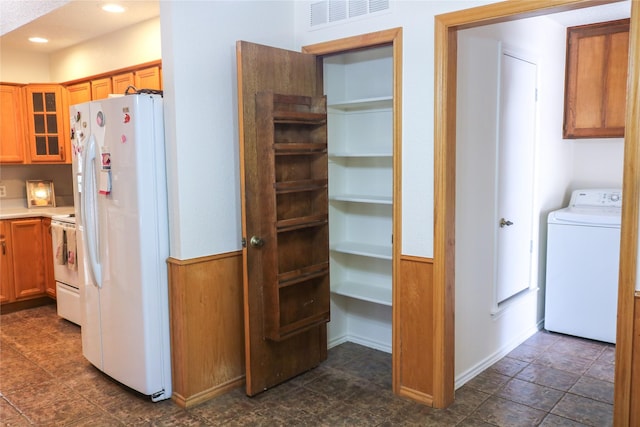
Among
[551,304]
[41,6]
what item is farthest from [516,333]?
[41,6]

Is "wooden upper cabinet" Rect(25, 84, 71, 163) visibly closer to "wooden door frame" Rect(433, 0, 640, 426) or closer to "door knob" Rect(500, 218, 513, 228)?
"wooden door frame" Rect(433, 0, 640, 426)

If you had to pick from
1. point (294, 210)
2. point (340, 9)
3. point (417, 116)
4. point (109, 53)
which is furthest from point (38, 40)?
point (417, 116)

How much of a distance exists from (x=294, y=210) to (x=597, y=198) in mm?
2574

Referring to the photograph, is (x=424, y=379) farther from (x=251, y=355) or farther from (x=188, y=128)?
(x=188, y=128)

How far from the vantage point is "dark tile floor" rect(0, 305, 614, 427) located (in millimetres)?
2787

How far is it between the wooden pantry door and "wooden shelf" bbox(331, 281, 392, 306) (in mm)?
304

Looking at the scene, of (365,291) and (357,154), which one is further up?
(357,154)

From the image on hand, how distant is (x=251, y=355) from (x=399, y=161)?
Result: 1.39 metres

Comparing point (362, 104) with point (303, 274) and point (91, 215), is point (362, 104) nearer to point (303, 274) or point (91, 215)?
point (303, 274)

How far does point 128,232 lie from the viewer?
116 inches

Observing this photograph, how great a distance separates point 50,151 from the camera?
5.16 meters

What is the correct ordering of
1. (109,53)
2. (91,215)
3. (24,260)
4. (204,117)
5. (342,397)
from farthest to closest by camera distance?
1. (24,260)
2. (109,53)
3. (91,215)
4. (342,397)
5. (204,117)

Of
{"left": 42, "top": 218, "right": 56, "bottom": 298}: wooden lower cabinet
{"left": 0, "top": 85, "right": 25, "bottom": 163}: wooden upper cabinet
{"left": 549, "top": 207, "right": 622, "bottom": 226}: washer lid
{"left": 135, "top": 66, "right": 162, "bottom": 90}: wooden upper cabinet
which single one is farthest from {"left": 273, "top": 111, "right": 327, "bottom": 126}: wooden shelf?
{"left": 0, "top": 85, "right": 25, "bottom": 163}: wooden upper cabinet

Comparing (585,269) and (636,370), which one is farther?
(585,269)
